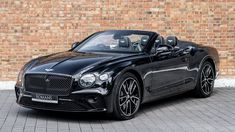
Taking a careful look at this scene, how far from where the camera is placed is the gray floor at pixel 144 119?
8000mm

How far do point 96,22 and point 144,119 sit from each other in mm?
4466

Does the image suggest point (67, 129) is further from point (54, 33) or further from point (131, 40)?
point (54, 33)

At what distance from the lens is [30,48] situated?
12.5m

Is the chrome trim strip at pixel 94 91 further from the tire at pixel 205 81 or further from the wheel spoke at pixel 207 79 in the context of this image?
the wheel spoke at pixel 207 79

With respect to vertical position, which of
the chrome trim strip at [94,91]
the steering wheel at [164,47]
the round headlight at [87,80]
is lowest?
the chrome trim strip at [94,91]

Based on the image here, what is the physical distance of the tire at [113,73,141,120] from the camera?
8.45 meters

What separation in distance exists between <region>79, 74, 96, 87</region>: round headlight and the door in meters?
1.42

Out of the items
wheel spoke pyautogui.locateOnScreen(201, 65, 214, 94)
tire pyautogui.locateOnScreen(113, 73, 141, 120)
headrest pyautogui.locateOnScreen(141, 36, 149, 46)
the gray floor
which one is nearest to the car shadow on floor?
the gray floor

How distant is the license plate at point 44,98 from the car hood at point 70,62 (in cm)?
41

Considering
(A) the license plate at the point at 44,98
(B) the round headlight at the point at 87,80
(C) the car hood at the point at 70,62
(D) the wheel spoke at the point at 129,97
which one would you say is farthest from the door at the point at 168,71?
(A) the license plate at the point at 44,98

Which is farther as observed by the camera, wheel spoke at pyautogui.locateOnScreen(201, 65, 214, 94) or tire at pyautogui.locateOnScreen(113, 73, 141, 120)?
wheel spoke at pyautogui.locateOnScreen(201, 65, 214, 94)

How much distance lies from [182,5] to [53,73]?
18.2 feet

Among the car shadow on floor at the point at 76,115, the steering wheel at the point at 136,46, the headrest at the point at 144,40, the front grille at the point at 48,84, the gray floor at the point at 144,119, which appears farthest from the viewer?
the headrest at the point at 144,40

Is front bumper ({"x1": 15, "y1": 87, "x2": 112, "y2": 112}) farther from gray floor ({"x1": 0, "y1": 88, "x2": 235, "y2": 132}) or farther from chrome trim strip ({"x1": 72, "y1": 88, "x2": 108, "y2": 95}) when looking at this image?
gray floor ({"x1": 0, "y1": 88, "x2": 235, "y2": 132})
